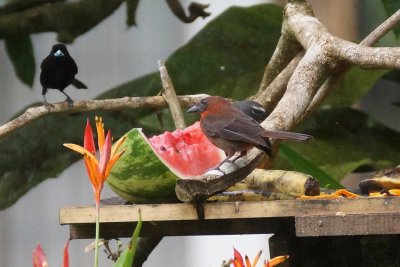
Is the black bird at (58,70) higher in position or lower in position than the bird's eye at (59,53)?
lower

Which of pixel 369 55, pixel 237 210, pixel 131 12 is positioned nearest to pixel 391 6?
pixel 131 12

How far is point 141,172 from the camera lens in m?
2.32

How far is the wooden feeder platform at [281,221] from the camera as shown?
1.86 m

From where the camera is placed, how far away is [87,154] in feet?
4.98

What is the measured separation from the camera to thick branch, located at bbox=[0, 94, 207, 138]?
3049 mm

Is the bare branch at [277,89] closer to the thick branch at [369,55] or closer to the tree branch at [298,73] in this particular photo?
the tree branch at [298,73]

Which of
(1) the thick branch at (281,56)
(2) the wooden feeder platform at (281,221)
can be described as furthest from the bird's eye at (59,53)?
(2) the wooden feeder platform at (281,221)

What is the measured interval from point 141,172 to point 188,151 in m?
0.38

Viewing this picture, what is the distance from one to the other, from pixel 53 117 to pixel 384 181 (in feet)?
7.75

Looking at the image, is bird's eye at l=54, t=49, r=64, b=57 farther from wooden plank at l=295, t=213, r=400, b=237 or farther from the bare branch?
wooden plank at l=295, t=213, r=400, b=237

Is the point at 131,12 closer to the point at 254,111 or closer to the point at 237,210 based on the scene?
the point at 254,111

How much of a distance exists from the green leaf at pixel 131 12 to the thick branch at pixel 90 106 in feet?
3.24

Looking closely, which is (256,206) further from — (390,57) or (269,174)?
(390,57)

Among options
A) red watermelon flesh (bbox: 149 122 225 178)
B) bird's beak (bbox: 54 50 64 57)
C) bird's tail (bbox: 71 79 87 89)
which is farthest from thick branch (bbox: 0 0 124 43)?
red watermelon flesh (bbox: 149 122 225 178)
